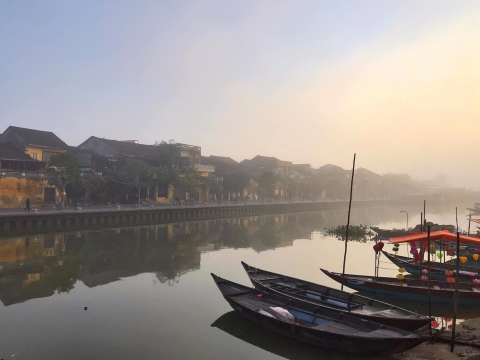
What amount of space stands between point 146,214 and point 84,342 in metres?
26.8

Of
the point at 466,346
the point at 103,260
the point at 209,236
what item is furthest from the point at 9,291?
the point at 209,236

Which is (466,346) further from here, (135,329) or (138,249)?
(138,249)

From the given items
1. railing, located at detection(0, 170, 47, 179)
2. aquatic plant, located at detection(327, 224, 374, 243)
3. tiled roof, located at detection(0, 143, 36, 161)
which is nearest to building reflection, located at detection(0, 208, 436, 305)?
aquatic plant, located at detection(327, 224, 374, 243)

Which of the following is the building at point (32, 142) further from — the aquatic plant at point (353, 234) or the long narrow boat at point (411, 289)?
the long narrow boat at point (411, 289)

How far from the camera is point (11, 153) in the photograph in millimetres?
33594

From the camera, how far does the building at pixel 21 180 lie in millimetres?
31359

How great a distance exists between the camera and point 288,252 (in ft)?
73.7

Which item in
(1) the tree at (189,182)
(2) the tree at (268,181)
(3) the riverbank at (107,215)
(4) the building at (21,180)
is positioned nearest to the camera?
(3) the riverbank at (107,215)

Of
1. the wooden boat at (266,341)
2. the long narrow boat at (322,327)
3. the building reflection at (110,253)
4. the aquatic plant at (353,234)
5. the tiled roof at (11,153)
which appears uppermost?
the tiled roof at (11,153)

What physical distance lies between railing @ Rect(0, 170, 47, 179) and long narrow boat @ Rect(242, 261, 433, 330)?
86.1 ft

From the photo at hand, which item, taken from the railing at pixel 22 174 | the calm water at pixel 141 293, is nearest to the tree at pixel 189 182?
the railing at pixel 22 174

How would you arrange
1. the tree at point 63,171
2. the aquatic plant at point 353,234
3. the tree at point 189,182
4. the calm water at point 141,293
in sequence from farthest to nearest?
the tree at point 189,182 → the tree at point 63,171 → the aquatic plant at point 353,234 → the calm water at point 141,293

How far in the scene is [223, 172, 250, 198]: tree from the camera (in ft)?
184

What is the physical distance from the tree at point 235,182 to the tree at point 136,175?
18538 mm
